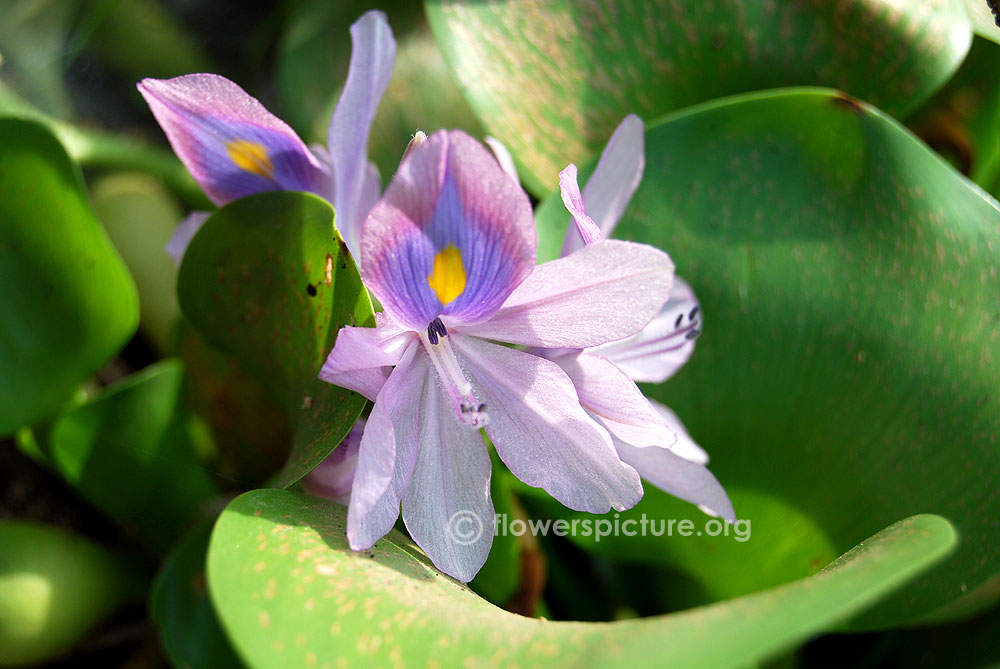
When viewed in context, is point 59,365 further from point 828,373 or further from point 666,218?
point 828,373

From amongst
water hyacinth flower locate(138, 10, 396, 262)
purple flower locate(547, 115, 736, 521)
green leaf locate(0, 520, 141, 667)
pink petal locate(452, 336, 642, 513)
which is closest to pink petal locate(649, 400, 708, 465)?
purple flower locate(547, 115, 736, 521)

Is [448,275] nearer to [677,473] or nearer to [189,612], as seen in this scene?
[677,473]

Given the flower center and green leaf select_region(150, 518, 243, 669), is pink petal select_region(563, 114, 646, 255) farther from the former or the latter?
green leaf select_region(150, 518, 243, 669)

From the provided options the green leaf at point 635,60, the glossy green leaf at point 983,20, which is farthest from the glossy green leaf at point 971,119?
the green leaf at point 635,60

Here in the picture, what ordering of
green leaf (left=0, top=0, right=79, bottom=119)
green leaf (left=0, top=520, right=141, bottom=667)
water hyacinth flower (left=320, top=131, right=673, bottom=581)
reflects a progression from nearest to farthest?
water hyacinth flower (left=320, top=131, right=673, bottom=581)
green leaf (left=0, top=520, right=141, bottom=667)
green leaf (left=0, top=0, right=79, bottom=119)

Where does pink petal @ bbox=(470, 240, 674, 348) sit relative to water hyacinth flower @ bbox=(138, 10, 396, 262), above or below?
below

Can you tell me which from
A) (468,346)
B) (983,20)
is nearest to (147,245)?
(468,346)

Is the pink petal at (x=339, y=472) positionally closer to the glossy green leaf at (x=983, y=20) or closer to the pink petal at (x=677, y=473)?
the pink petal at (x=677, y=473)
